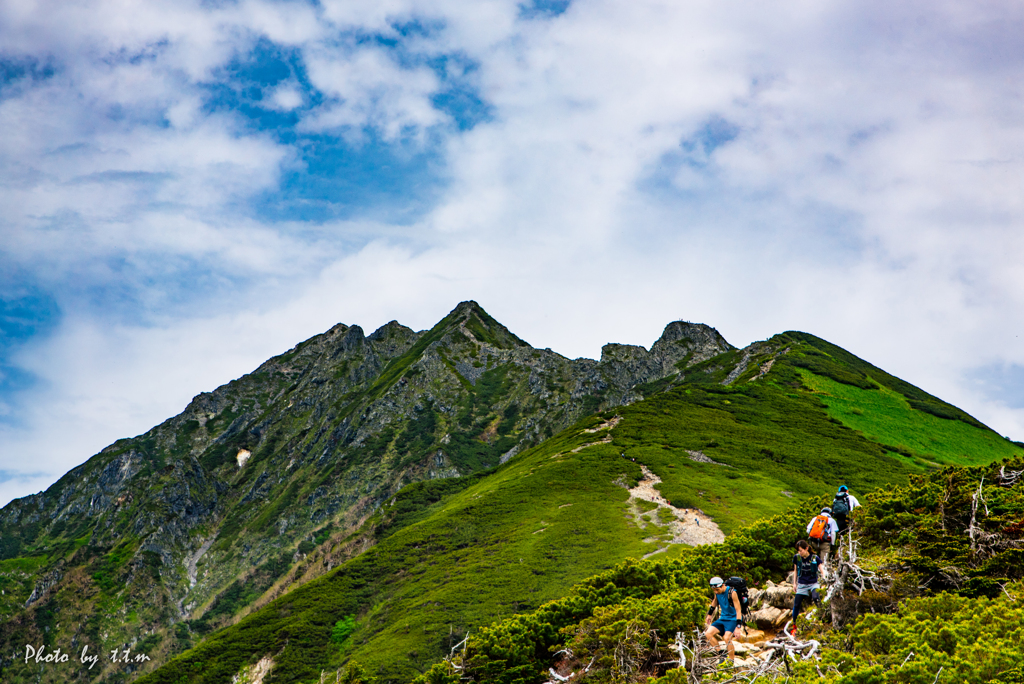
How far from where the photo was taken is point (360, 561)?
105688mm

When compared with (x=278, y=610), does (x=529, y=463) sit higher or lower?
higher

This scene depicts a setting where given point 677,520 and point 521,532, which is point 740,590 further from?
point 521,532

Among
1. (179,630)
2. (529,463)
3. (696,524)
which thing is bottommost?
(179,630)

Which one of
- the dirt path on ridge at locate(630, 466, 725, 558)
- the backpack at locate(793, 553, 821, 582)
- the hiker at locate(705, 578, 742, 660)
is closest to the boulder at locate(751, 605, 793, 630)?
the backpack at locate(793, 553, 821, 582)

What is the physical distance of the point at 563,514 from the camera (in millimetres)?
86000

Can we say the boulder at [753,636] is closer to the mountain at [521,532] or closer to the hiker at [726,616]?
the hiker at [726,616]

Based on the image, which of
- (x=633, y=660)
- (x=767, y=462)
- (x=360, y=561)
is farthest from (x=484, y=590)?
(x=633, y=660)

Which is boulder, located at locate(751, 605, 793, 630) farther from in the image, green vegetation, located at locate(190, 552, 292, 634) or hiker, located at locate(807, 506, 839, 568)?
green vegetation, located at locate(190, 552, 292, 634)

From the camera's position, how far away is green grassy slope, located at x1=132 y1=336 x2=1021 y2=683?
2837 inches

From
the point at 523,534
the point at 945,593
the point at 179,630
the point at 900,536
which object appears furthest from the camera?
the point at 179,630

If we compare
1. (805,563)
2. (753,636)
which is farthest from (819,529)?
(753,636)

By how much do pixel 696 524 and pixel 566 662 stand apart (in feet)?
158

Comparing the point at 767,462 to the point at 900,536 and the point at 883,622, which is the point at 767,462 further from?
the point at 883,622

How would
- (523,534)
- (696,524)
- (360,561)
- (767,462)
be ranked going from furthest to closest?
(360,561)
(767,462)
(523,534)
(696,524)
